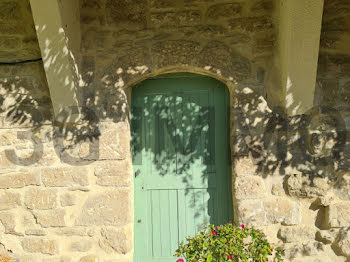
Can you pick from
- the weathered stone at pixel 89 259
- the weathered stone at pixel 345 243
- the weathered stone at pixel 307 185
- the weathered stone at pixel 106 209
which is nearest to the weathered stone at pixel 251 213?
the weathered stone at pixel 307 185

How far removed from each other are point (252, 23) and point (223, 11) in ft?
0.98

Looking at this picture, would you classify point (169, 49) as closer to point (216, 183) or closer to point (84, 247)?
point (216, 183)

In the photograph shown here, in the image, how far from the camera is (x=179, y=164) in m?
3.31

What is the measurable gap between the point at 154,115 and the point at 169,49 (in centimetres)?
68

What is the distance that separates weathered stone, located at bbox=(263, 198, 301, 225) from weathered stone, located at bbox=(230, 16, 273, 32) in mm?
1629

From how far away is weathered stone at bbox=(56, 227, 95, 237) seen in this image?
3127 mm

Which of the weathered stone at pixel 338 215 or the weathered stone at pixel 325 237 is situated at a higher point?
the weathered stone at pixel 338 215

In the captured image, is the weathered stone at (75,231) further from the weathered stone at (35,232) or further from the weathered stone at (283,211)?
the weathered stone at (283,211)

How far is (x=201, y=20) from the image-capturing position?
3137 mm

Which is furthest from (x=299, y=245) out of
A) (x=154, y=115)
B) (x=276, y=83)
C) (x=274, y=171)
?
(x=154, y=115)

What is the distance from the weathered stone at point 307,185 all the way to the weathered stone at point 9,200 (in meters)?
2.59

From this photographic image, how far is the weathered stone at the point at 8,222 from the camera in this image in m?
3.15

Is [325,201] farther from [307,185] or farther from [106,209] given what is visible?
[106,209]

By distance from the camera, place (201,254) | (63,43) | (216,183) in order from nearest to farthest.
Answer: (201,254) → (63,43) → (216,183)
